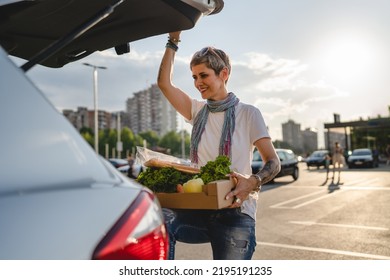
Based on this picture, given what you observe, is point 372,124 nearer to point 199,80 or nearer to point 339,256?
point 339,256

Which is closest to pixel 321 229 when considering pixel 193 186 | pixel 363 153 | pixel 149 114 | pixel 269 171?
pixel 269 171

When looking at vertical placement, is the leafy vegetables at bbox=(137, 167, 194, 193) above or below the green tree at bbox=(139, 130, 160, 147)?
below

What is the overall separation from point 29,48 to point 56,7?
19.0 inches

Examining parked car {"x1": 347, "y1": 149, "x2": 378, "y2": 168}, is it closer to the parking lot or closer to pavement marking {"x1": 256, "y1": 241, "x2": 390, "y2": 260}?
the parking lot

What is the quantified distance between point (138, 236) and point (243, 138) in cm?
107

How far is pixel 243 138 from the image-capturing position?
6.38 ft

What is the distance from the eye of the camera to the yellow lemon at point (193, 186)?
64.4 inches

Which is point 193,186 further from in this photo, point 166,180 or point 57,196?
point 57,196

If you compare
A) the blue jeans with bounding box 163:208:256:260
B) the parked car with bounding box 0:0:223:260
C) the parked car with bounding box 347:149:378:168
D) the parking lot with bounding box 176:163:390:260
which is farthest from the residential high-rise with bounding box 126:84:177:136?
the parked car with bounding box 0:0:223:260

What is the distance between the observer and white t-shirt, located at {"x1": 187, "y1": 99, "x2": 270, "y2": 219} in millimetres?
1916

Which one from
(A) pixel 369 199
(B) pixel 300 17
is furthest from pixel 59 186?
(A) pixel 369 199

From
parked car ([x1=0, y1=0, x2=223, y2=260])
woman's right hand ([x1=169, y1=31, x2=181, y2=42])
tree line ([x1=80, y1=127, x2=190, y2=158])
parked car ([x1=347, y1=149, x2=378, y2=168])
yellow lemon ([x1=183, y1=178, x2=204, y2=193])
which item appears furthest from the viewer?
tree line ([x1=80, y1=127, x2=190, y2=158])

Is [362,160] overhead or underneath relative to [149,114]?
underneath

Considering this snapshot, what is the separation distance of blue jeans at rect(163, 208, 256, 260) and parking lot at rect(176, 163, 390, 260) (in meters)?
2.53
